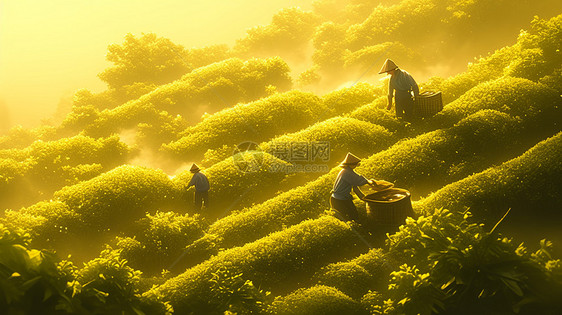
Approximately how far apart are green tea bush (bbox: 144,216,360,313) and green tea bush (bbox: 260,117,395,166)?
6100mm

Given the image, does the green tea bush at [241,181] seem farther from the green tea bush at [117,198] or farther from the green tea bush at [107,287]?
the green tea bush at [107,287]

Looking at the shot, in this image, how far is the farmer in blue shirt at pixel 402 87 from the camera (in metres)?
19.1

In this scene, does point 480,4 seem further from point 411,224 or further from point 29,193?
point 29,193

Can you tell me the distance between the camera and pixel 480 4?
110 feet

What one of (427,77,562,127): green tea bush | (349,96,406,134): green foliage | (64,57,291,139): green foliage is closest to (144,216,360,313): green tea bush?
(349,96,406,134): green foliage

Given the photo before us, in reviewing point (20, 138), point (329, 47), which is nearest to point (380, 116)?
point (329, 47)

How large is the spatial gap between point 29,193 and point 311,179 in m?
17.4

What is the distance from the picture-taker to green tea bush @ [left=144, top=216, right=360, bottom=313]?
12750 millimetres

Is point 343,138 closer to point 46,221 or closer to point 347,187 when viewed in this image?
point 347,187

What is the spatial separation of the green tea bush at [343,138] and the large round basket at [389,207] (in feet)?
19.3

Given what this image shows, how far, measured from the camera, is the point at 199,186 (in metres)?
17.9

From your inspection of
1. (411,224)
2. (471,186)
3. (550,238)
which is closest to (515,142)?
(471,186)

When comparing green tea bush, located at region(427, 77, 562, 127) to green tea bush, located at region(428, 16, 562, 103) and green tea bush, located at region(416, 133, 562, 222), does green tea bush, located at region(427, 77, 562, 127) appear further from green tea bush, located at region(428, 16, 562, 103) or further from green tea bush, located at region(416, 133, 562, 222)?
green tea bush, located at region(416, 133, 562, 222)

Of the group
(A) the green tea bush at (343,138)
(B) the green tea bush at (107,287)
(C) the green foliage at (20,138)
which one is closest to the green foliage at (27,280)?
(B) the green tea bush at (107,287)
